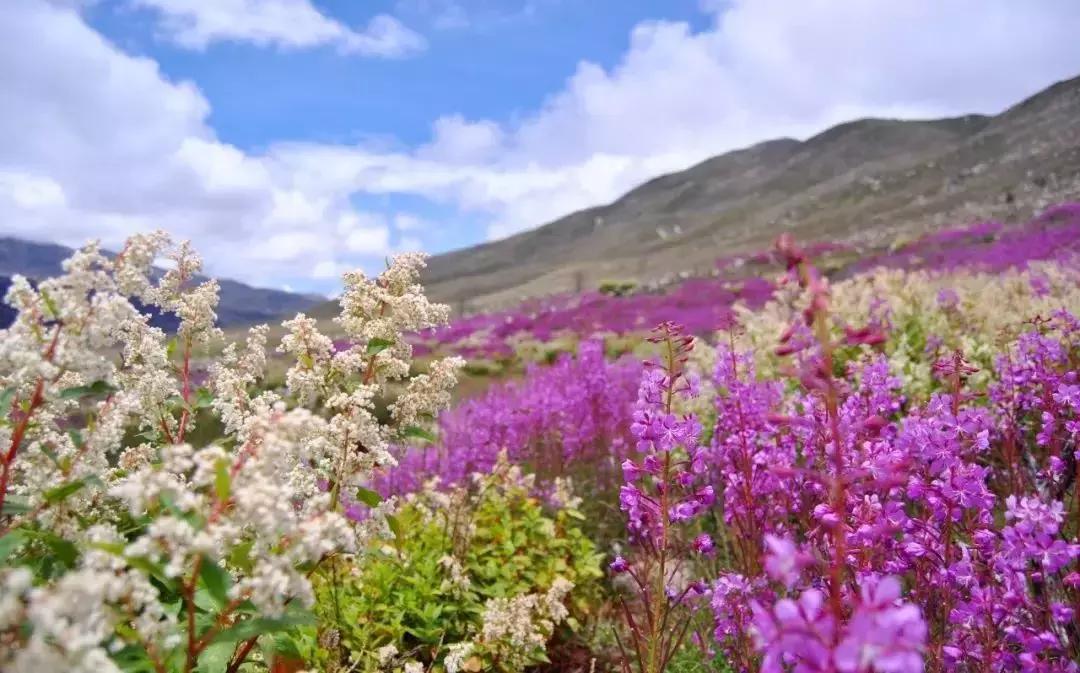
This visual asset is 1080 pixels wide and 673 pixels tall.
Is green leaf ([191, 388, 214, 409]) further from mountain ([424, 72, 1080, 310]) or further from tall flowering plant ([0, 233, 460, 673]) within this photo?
mountain ([424, 72, 1080, 310])

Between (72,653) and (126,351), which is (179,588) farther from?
(126,351)

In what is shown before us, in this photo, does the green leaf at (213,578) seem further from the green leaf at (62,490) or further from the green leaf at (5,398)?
the green leaf at (5,398)

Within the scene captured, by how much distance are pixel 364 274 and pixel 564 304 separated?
33006 mm

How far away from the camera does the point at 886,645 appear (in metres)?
0.98

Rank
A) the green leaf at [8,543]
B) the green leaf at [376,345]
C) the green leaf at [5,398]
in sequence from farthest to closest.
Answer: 1. the green leaf at [376,345]
2. the green leaf at [5,398]
3. the green leaf at [8,543]

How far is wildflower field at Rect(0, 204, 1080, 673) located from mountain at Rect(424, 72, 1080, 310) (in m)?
39.4

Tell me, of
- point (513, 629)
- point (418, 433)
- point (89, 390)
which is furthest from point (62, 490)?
point (513, 629)

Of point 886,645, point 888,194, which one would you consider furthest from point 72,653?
point 888,194

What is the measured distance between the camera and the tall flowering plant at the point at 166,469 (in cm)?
127

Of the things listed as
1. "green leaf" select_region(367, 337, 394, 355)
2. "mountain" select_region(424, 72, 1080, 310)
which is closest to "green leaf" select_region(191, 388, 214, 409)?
"green leaf" select_region(367, 337, 394, 355)

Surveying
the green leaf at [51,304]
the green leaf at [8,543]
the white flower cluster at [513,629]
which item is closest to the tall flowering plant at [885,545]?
the white flower cluster at [513,629]

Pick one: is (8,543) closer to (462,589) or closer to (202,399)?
(202,399)

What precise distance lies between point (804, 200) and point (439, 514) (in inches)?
3859

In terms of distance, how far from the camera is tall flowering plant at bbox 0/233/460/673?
4.16 feet
